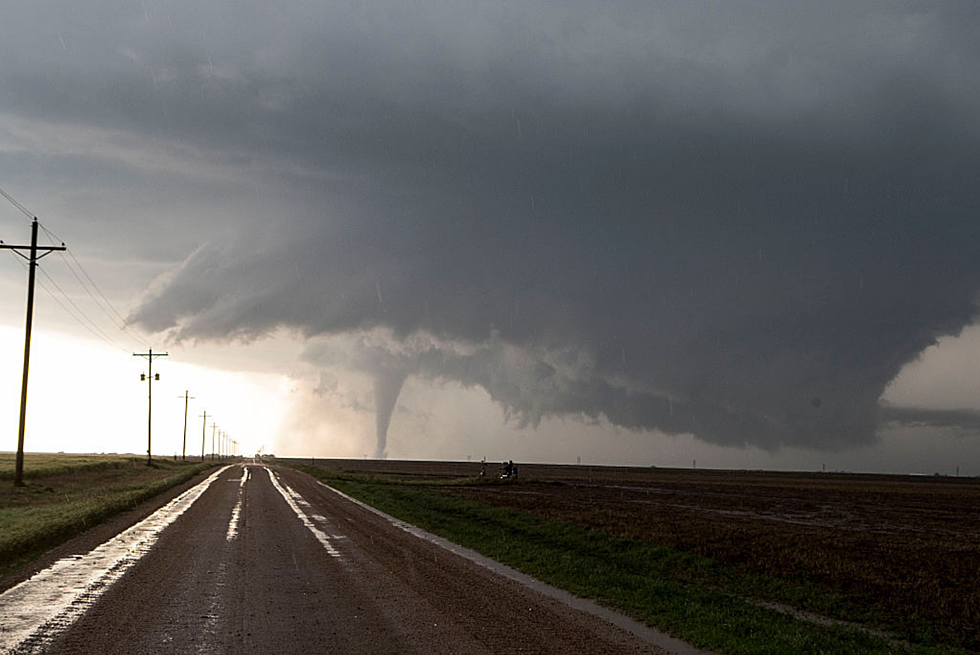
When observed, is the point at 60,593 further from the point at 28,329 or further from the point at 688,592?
the point at 28,329

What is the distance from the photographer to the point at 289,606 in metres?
13.1

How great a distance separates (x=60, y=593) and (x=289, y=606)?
166 inches

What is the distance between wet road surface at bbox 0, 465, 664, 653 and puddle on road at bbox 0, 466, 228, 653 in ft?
0.09

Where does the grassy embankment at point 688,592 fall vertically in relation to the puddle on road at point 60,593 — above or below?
below

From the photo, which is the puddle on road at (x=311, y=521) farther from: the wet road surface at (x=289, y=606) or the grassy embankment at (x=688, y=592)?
the grassy embankment at (x=688, y=592)

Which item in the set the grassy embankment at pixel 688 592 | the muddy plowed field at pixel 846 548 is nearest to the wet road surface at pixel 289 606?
the grassy embankment at pixel 688 592

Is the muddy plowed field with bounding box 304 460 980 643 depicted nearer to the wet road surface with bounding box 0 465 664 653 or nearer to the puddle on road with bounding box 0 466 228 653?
the wet road surface with bounding box 0 465 664 653

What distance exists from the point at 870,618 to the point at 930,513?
159 feet

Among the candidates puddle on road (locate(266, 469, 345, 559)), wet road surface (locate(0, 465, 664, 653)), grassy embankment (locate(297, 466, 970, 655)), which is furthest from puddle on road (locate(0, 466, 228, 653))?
grassy embankment (locate(297, 466, 970, 655))

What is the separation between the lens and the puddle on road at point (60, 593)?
10500 mm

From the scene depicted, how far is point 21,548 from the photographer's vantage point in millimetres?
19594

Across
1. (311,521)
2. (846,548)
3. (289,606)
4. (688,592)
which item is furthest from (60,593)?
(846,548)

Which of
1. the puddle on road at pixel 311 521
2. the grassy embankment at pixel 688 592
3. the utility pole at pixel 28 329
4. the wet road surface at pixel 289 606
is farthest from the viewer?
the utility pole at pixel 28 329

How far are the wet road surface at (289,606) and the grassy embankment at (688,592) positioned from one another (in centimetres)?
152
